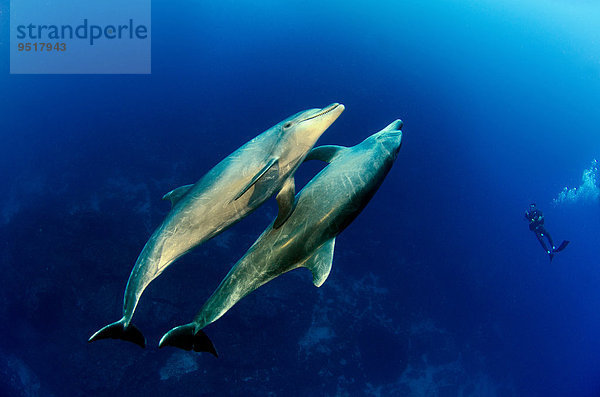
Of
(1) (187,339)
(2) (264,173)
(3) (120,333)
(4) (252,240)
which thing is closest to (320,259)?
(2) (264,173)

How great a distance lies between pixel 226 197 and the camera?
3.63 meters

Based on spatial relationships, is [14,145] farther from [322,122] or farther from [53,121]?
[322,122]

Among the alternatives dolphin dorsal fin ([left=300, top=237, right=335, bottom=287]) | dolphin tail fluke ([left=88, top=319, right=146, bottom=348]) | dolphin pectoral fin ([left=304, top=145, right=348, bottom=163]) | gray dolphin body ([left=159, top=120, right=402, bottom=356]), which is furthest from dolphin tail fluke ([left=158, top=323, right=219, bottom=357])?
dolphin pectoral fin ([left=304, top=145, right=348, bottom=163])

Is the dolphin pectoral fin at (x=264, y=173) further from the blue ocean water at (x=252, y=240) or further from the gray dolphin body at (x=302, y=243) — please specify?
the blue ocean water at (x=252, y=240)

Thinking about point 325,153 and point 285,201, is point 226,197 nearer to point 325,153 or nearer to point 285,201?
point 285,201

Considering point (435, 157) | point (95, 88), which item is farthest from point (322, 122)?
point (95, 88)

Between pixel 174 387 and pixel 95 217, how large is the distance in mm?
11332

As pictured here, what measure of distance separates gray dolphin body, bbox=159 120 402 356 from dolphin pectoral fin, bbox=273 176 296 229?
124 mm

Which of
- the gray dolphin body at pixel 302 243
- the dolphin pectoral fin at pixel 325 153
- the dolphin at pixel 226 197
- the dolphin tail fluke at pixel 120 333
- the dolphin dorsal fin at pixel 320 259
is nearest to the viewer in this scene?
the dolphin at pixel 226 197

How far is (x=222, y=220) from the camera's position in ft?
12.2

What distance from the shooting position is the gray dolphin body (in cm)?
388

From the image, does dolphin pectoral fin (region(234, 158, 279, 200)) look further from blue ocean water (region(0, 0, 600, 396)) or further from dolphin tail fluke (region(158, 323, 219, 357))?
blue ocean water (region(0, 0, 600, 396))

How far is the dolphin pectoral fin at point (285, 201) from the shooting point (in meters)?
3.92

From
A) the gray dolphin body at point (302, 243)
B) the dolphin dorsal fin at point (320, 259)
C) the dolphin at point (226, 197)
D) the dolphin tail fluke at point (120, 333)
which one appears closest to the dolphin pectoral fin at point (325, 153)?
the gray dolphin body at point (302, 243)
